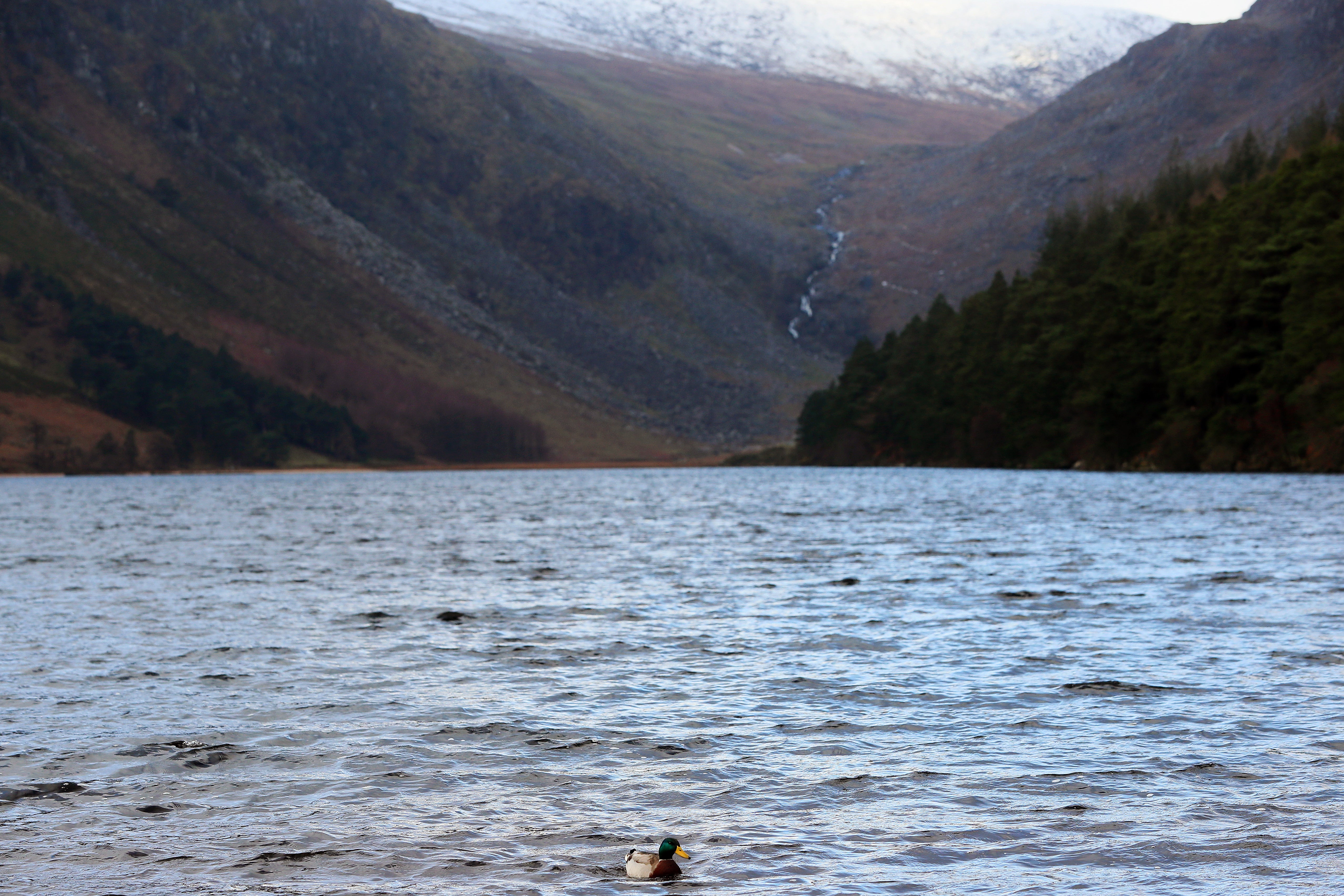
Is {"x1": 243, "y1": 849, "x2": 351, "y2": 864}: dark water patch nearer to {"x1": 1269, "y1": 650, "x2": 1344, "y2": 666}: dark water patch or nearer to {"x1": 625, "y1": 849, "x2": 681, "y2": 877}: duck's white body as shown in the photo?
{"x1": 625, "y1": 849, "x2": 681, "y2": 877}: duck's white body

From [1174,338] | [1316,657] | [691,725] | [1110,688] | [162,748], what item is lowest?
[162,748]

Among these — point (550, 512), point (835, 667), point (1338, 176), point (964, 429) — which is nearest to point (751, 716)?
point (835, 667)

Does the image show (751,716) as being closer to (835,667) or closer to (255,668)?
(835,667)

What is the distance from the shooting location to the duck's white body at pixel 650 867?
13.2 meters

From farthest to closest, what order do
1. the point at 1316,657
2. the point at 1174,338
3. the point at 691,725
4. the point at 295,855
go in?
1. the point at 1174,338
2. the point at 1316,657
3. the point at 691,725
4. the point at 295,855

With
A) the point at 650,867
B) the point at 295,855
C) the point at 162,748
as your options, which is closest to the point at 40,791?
the point at 162,748

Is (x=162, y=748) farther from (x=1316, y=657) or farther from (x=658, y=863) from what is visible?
(x=1316, y=657)

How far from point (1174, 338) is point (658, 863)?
130 m

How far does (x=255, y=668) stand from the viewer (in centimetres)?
2731

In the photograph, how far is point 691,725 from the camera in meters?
21.1

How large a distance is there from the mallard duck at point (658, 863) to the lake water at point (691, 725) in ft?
0.62

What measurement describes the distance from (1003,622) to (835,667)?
25.7ft

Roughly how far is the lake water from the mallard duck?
190 millimetres

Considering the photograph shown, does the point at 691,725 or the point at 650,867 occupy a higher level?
the point at 650,867
